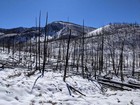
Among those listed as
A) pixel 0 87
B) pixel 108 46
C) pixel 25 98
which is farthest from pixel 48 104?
pixel 108 46

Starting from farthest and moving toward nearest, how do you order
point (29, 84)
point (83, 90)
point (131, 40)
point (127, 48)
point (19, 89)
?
point (131, 40)
point (127, 48)
point (83, 90)
point (29, 84)
point (19, 89)

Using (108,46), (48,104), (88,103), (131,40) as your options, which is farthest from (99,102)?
(131,40)

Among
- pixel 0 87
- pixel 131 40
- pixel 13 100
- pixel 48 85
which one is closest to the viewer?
pixel 13 100

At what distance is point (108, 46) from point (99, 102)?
4985 inches

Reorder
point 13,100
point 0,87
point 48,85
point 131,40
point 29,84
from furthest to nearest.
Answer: point 131,40, point 48,85, point 29,84, point 0,87, point 13,100

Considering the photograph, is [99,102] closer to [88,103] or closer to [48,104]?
[88,103]

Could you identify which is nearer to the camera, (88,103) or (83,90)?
(88,103)

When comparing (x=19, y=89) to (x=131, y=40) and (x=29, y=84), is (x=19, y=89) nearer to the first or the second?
(x=29, y=84)

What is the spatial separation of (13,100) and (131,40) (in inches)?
5865

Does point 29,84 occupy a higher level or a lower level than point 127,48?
lower

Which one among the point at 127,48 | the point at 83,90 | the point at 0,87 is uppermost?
the point at 127,48

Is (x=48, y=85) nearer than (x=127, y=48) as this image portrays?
Yes

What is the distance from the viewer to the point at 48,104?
1198 centimetres

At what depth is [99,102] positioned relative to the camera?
1324 centimetres
